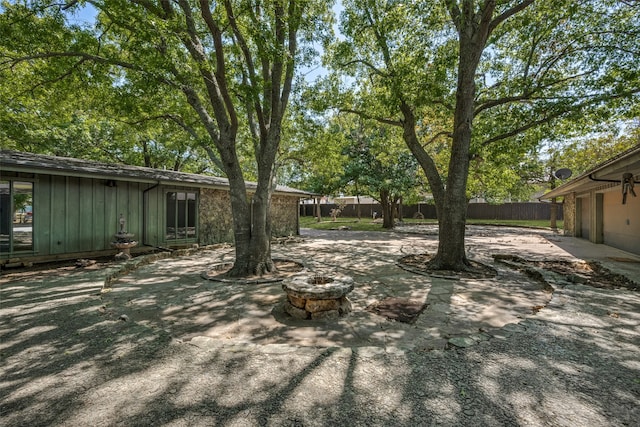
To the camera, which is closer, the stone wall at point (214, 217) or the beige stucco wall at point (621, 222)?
the beige stucco wall at point (621, 222)

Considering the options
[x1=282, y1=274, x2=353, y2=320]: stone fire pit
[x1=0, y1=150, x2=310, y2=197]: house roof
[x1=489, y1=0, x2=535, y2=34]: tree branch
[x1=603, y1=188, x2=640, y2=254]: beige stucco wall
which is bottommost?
[x1=282, y1=274, x2=353, y2=320]: stone fire pit

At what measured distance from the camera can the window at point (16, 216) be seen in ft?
22.1

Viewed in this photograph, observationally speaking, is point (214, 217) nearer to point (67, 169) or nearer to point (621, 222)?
point (67, 169)

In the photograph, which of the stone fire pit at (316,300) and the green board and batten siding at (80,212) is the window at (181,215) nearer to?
the green board and batten siding at (80,212)

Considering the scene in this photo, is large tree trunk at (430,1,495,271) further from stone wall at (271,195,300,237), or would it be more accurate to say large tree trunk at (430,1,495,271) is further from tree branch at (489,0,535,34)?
stone wall at (271,195,300,237)

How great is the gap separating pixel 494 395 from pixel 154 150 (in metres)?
21.2

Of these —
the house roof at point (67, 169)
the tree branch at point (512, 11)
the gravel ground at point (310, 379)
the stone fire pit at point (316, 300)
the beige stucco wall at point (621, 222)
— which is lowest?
the gravel ground at point (310, 379)

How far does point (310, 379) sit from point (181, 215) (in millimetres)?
9402

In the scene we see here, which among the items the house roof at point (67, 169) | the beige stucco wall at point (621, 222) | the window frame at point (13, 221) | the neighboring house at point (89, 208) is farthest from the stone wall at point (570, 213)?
the window frame at point (13, 221)

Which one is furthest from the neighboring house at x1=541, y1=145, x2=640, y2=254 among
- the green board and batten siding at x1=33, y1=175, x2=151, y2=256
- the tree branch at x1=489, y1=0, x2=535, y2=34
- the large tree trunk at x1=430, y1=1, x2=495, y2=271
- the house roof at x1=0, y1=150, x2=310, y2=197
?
the green board and batten siding at x1=33, y1=175, x2=151, y2=256

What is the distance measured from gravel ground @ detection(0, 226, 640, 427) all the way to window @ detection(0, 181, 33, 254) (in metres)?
4.47

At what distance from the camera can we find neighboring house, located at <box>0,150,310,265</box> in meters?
6.82

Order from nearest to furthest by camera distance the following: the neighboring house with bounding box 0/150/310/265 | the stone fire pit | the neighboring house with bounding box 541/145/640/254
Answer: the stone fire pit < the neighboring house with bounding box 0/150/310/265 < the neighboring house with bounding box 541/145/640/254

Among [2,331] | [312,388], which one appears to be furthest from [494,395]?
[2,331]
